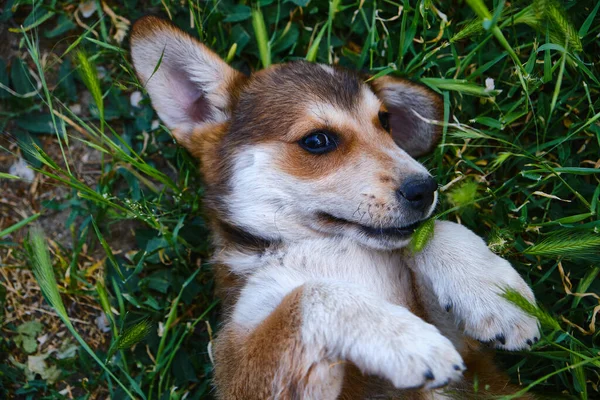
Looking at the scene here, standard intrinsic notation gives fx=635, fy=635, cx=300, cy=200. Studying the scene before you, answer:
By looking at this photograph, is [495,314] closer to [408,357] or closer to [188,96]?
[408,357]

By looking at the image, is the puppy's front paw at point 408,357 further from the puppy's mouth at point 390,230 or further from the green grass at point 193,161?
the green grass at point 193,161

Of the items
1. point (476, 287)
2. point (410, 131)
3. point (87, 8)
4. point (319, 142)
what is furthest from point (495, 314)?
point (87, 8)

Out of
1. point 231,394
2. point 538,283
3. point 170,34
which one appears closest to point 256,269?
point 231,394

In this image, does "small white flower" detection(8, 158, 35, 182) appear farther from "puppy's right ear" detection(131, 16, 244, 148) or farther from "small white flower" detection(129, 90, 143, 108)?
"puppy's right ear" detection(131, 16, 244, 148)

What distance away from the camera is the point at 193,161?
4730 mm

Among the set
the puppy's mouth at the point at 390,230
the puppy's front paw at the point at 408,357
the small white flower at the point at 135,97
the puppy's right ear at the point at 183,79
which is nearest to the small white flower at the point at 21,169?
the small white flower at the point at 135,97

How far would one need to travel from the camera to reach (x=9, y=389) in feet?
15.4

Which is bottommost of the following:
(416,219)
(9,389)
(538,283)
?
(9,389)

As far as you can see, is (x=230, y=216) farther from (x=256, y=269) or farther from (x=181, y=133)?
(x=181, y=133)

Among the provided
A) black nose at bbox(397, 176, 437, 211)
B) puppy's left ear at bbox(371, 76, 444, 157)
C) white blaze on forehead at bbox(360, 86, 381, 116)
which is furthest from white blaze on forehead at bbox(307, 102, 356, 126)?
black nose at bbox(397, 176, 437, 211)

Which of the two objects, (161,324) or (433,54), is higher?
(433,54)

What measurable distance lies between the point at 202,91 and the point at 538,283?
2.54m

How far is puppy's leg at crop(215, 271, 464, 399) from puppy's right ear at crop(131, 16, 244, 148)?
149 centimetres

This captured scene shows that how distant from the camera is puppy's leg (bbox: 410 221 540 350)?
329 centimetres
